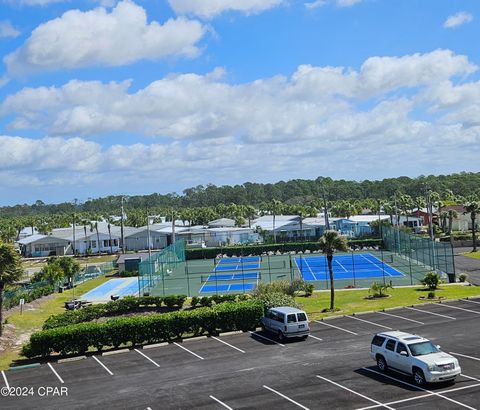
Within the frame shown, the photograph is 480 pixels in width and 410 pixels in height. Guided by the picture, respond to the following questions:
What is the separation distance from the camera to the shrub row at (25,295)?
45625 mm

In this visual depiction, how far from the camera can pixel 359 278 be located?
58438 millimetres

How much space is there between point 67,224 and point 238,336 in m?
127

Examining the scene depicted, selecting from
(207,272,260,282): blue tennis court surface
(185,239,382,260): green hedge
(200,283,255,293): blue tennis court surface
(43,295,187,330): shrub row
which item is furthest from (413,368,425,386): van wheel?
(185,239,382,260): green hedge

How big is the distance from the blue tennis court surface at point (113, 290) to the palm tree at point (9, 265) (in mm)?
19362

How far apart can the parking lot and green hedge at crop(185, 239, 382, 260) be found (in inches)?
2300

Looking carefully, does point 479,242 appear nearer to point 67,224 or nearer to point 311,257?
point 311,257

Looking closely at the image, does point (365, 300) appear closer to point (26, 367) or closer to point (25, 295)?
point (26, 367)

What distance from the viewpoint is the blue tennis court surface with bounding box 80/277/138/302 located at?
55531 mm

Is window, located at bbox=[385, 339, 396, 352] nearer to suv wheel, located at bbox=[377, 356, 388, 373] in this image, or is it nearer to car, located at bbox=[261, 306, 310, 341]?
suv wheel, located at bbox=[377, 356, 388, 373]

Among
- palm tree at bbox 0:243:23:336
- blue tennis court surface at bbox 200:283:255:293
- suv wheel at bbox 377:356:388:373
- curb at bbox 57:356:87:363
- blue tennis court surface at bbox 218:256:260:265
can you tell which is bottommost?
blue tennis court surface at bbox 200:283:255:293

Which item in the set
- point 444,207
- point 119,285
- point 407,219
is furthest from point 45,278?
point 444,207

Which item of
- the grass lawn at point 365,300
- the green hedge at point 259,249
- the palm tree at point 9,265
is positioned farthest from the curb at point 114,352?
the green hedge at point 259,249

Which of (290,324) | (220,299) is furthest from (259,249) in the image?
(290,324)

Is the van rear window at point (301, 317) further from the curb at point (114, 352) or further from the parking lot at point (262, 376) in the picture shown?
the curb at point (114, 352)
